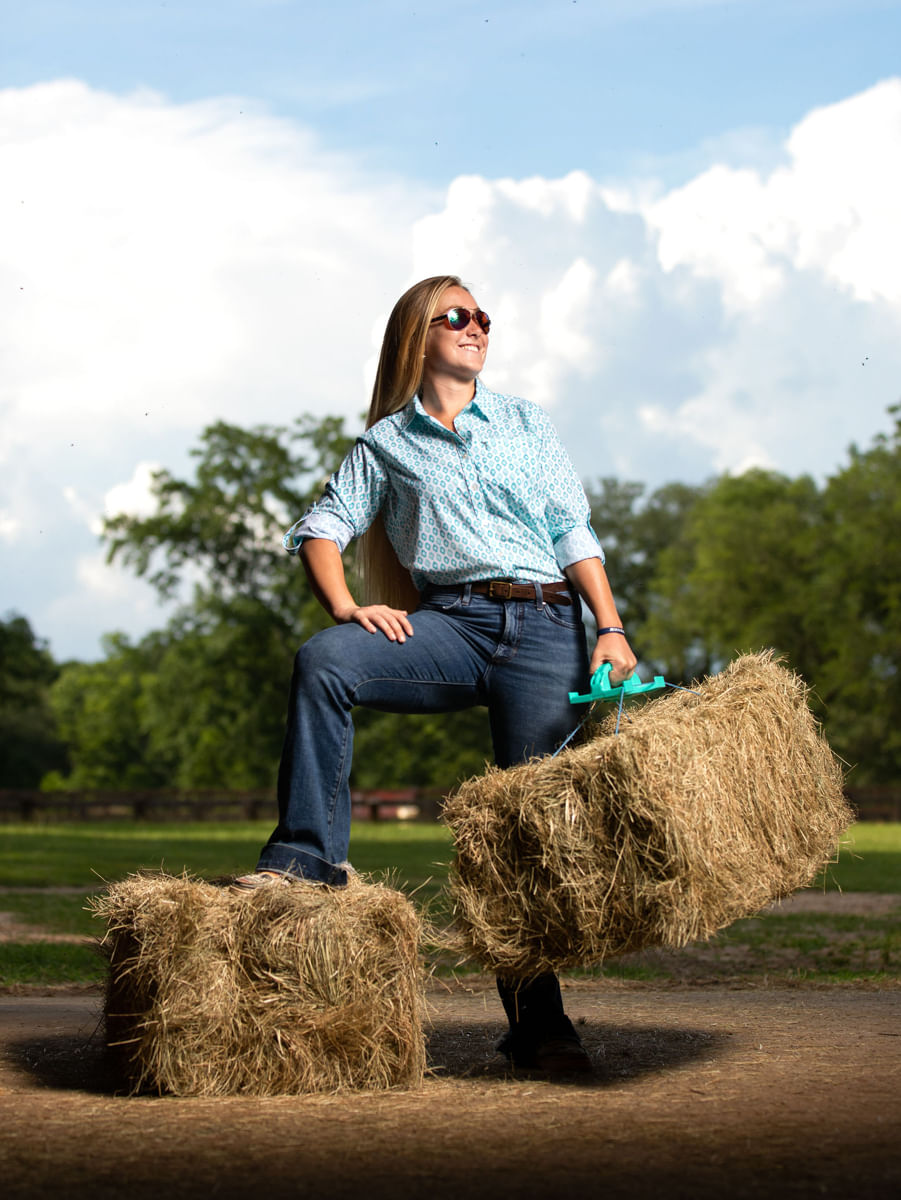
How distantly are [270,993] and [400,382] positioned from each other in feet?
7.16

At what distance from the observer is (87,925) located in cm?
1264

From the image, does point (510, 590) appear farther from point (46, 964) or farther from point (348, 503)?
point (46, 964)

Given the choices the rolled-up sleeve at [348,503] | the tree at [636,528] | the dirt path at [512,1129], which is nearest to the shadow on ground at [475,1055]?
the dirt path at [512,1129]

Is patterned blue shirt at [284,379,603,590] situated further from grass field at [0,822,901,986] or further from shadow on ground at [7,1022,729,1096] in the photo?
shadow on ground at [7,1022,729,1096]

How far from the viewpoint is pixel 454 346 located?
517cm

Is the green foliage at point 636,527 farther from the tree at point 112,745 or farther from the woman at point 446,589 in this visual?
the woman at point 446,589

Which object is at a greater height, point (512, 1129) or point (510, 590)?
point (510, 590)

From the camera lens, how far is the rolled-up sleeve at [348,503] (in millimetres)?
4957

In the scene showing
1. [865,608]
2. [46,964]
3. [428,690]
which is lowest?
[46,964]

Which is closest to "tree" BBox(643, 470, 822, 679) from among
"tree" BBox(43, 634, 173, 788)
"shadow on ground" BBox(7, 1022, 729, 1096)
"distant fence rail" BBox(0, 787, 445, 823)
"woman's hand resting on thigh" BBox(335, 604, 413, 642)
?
"distant fence rail" BBox(0, 787, 445, 823)

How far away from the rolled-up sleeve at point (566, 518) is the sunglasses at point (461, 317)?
A: 1.73 feet

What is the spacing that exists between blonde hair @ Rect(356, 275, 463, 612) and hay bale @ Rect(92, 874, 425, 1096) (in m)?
1.20

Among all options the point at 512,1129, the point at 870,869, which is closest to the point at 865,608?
the point at 870,869

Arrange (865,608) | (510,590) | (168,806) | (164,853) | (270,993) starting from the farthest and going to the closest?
(865,608), (168,806), (164,853), (510,590), (270,993)
